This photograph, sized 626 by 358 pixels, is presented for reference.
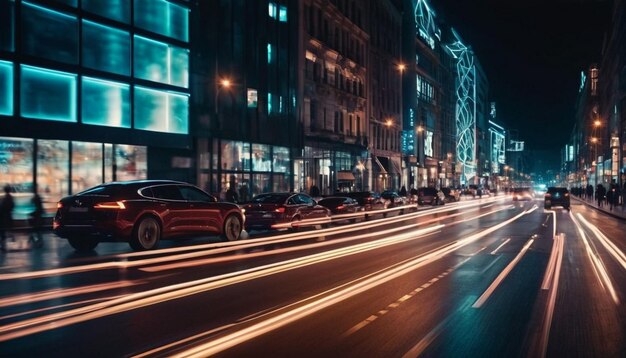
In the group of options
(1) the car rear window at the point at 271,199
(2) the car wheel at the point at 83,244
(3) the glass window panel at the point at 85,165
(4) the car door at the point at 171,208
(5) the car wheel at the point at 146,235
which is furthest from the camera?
(3) the glass window panel at the point at 85,165

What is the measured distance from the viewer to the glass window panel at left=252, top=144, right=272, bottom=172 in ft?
132

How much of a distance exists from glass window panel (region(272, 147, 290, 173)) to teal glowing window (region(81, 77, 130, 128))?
45.8ft

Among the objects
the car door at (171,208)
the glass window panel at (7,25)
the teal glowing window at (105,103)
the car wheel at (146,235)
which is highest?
Result: the glass window panel at (7,25)

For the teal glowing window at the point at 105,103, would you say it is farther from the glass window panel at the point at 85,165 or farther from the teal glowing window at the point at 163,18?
the teal glowing window at the point at 163,18

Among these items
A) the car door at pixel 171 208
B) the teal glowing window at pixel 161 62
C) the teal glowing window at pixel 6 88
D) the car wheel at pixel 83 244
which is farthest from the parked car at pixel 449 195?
the car wheel at pixel 83 244

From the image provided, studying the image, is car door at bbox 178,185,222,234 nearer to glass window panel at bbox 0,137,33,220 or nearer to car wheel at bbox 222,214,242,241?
car wheel at bbox 222,214,242,241

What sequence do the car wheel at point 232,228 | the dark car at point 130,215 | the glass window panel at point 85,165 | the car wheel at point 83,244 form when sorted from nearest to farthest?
the dark car at point 130,215 < the car wheel at point 83,244 < the car wheel at point 232,228 < the glass window panel at point 85,165

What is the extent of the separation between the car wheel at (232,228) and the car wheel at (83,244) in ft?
12.3

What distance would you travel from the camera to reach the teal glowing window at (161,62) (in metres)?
31.1

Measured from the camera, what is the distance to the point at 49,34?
26109mm

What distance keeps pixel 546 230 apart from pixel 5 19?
22.5 metres

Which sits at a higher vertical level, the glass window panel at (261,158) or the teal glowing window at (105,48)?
the teal glowing window at (105,48)

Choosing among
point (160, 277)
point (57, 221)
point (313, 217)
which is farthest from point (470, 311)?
point (313, 217)

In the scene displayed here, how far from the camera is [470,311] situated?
8.46 metres
